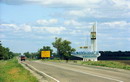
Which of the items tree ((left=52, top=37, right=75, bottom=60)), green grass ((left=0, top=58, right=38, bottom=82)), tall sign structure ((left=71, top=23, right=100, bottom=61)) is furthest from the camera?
tree ((left=52, top=37, right=75, bottom=60))

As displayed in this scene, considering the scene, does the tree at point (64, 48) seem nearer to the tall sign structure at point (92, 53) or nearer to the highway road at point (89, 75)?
the tall sign structure at point (92, 53)

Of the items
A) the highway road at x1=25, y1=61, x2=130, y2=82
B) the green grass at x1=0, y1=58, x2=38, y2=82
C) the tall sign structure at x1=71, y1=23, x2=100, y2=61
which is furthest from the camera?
the tall sign structure at x1=71, y1=23, x2=100, y2=61

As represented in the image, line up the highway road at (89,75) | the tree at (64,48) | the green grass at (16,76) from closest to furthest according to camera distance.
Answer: the green grass at (16,76)
the highway road at (89,75)
the tree at (64,48)

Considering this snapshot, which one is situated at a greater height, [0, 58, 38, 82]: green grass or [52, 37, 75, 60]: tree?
[52, 37, 75, 60]: tree

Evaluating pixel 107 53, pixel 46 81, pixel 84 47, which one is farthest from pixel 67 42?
pixel 46 81

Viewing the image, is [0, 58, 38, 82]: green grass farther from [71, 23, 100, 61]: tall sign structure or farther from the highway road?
[71, 23, 100, 61]: tall sign structure

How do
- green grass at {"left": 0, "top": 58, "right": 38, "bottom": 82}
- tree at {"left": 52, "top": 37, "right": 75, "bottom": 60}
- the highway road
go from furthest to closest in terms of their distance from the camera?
tree at {"left": 52, "top": 37, "right": 75, "bottom": 60}, the highway road, green grass at {"left": 0, "top": 58, "right": 38, "bottom": 82}

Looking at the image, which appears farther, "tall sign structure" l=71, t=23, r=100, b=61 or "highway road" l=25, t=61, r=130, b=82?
"tall sign structure" l=71, t=23, r=100, b=61

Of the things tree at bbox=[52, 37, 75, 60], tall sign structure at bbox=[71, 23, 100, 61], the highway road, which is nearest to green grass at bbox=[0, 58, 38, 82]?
the highway road

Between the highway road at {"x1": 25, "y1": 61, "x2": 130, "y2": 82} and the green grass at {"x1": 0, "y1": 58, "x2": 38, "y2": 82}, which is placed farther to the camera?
the highway road at {"x1": 25, "y1": 61, "x2": 130, "y2": 82}

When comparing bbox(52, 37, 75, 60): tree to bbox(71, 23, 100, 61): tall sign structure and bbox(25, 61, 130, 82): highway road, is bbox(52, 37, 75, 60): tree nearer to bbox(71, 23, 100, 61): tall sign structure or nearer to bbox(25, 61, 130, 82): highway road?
bbox(71, 23, 100, 61): tall sign structure

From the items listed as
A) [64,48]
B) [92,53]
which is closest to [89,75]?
[92,53]

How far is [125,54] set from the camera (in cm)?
15938

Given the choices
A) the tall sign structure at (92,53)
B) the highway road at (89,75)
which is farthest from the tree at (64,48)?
the highway road at (89,75)
